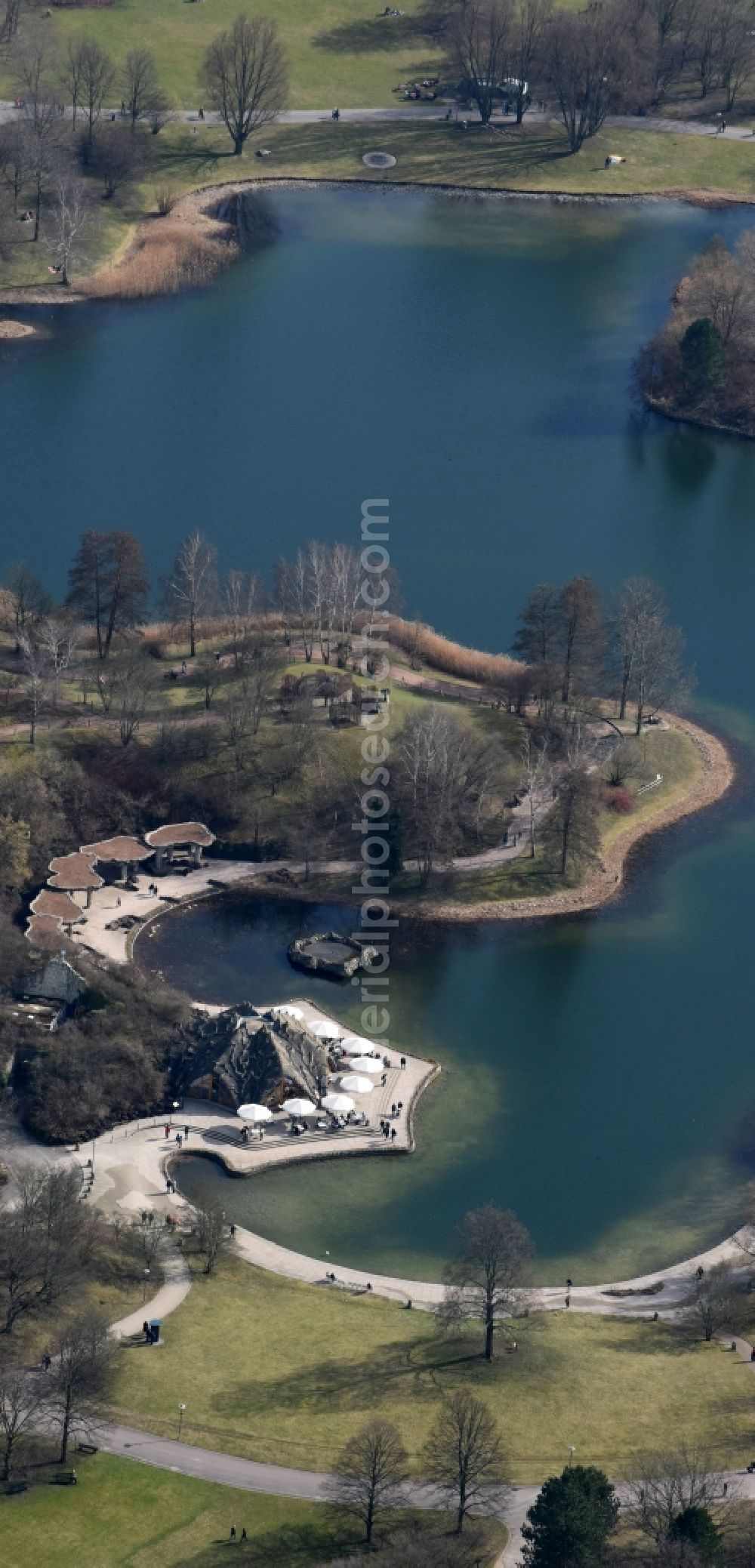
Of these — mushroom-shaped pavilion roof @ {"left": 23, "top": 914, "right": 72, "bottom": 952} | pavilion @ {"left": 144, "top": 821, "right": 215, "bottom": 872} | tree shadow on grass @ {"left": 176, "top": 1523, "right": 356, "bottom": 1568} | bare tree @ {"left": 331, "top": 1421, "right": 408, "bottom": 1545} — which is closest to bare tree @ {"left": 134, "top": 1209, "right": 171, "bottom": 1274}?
bare tree @ {"left": 331, "top": 1421, "right": 408, "bottom": 1545}

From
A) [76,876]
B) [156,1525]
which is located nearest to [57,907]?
[76,876]

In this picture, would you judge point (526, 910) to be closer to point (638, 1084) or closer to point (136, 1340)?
point (638, 1084)

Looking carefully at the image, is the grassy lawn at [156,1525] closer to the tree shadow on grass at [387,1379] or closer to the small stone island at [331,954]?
the tree shadow on grass at [387,1379]

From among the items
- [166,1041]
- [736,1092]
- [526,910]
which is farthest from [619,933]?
[166,1041]

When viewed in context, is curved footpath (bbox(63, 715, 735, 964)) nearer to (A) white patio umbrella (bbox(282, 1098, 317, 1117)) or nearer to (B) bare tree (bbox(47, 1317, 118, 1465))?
(A) white patio umbrella (bbox(282, 1098, 317, 1117))

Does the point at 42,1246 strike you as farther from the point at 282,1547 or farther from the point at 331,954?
the point at 331,954
